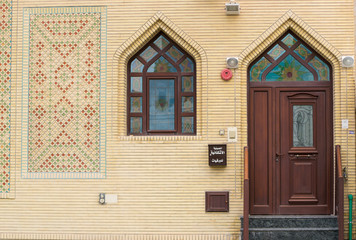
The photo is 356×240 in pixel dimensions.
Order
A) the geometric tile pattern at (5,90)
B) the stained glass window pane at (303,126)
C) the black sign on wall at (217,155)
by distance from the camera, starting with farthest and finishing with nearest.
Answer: the geometric tile pattern at (5,90), the stained glass window pane at (303,126), the black sign on wall at (217,155)

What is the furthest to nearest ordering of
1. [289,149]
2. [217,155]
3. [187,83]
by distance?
[187,83]
[289,149]
[217,155]

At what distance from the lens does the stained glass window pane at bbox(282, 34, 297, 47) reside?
8.47 metres

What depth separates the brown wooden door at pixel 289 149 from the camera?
27.3 ft

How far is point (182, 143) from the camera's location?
8.27m

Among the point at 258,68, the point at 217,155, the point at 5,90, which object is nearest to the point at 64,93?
the point at 5,90

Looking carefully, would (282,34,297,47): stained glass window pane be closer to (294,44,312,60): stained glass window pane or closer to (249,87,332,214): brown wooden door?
(294,44,312,60): stained glass window pane

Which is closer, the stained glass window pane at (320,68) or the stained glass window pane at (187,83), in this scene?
the stained glass window pane at (320,68)

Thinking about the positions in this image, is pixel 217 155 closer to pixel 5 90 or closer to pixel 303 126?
pixel 303 126

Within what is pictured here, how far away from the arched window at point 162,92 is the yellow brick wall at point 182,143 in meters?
0.24

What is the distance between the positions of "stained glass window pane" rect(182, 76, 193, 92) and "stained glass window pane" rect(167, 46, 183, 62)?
1.26 ft

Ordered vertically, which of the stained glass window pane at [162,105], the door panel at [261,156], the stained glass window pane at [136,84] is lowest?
the door panel at [261,156]

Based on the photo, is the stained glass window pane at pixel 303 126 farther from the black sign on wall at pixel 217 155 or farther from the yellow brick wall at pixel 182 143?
the black sign on wall at pixel 217 155

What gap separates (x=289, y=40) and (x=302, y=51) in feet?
1.02

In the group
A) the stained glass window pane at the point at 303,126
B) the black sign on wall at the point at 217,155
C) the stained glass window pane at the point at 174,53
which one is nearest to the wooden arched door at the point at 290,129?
the stained glass window pane at the point at 303,126
